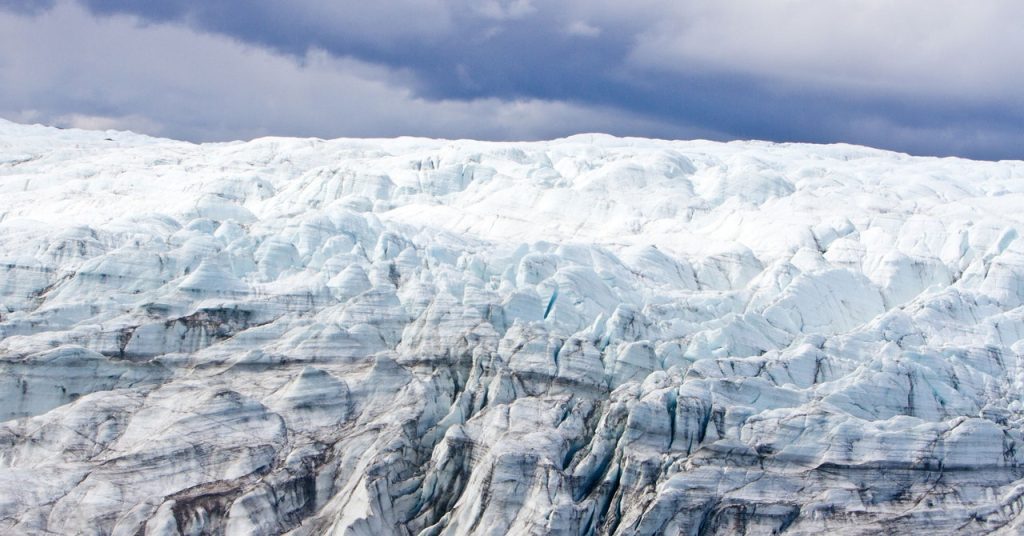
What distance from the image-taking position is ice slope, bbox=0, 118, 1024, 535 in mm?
51562

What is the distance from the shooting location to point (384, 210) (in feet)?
284

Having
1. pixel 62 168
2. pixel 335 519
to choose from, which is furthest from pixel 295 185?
pixel 335 519

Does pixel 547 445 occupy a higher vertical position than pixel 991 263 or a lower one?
lower

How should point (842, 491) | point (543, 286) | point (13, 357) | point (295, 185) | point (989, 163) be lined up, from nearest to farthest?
point (842, 491) → point (13, 357) → point (543, 286) → point (295, 185) → point (989, 163)

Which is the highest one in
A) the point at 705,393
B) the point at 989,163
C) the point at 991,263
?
the point at 989,163

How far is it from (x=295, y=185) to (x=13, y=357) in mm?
33934

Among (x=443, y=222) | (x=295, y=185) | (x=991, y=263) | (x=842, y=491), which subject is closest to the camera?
(x=842, y=491)

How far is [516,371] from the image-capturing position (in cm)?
5803

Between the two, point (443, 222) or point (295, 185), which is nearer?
point (443, 222)

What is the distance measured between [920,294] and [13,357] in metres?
48.8

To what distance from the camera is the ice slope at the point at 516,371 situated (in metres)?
51.6

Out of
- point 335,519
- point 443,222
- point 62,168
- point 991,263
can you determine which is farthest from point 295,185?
point 991,263

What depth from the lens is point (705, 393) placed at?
54062 millimetres

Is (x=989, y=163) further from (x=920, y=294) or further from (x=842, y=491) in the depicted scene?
(x=842, y=491)
